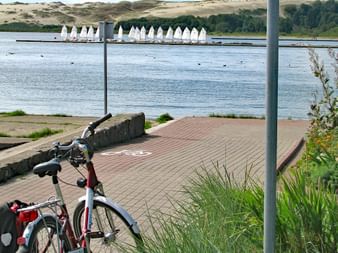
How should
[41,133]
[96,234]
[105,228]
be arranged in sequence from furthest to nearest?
[41,133]
[105,228]
[96,234]

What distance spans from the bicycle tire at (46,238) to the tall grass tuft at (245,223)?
61 centimetres

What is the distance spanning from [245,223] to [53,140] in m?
7.95

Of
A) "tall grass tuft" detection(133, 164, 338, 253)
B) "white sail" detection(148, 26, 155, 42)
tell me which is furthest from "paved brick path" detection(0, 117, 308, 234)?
"white sail" detection(148, 26, 155, 42)

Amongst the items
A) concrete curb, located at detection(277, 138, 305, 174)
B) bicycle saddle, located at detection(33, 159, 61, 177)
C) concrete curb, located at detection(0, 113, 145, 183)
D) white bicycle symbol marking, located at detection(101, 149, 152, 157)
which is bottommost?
white bicycle symbol marking, located at detection(101, 149, 152, 157)

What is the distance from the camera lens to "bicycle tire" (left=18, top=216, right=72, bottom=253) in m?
4.71

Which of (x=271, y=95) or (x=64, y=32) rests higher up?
(x=271, y=95)

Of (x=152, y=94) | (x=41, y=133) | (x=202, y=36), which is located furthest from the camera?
(x=202, y=36)

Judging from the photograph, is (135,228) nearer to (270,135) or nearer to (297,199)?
(297,199)

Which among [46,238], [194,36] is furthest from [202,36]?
[46,238]

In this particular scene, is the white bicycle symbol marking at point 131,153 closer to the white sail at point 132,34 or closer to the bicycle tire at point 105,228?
the bicycle tire at point 105,228

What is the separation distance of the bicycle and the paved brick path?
40.6 inches

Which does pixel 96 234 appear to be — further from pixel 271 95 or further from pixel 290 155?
pixel 290 155

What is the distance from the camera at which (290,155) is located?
12.2 meters

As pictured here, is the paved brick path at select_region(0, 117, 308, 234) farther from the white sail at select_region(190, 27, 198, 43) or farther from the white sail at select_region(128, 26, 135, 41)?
the white sail at select_region(128, 26, 135, 41)
